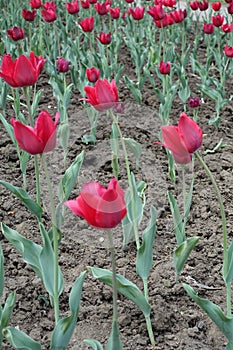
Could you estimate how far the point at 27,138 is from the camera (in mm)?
1680

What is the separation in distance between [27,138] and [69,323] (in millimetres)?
513

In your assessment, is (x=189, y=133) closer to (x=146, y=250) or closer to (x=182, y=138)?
(x=182, y=138)

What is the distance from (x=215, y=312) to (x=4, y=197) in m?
1.55

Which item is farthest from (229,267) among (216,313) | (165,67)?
(165,67)

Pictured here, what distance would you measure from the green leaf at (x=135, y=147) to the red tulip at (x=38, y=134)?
22 cm

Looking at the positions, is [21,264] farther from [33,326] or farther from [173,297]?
[173,297]

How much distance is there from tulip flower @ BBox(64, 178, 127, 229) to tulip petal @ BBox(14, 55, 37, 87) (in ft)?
2.94

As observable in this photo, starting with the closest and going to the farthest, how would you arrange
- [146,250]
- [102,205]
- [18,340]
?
[102,205] → [18,340] → [146,250]

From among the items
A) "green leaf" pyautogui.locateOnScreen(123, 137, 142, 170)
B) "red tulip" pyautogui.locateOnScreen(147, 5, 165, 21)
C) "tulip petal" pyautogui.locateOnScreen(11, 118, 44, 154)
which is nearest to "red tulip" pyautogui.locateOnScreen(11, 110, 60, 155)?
"tulip petal" pyautogui.locateOnScreen(11, 118, 44, 154)

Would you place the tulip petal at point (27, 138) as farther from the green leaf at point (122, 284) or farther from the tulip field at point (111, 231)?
the green leaf at point (122, 284)

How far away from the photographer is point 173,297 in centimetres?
243

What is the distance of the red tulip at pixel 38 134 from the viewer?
167 centimetres

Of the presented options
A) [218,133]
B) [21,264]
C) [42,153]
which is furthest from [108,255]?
[218,133]

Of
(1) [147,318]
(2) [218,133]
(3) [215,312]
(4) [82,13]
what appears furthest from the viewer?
(4) [82,13]
